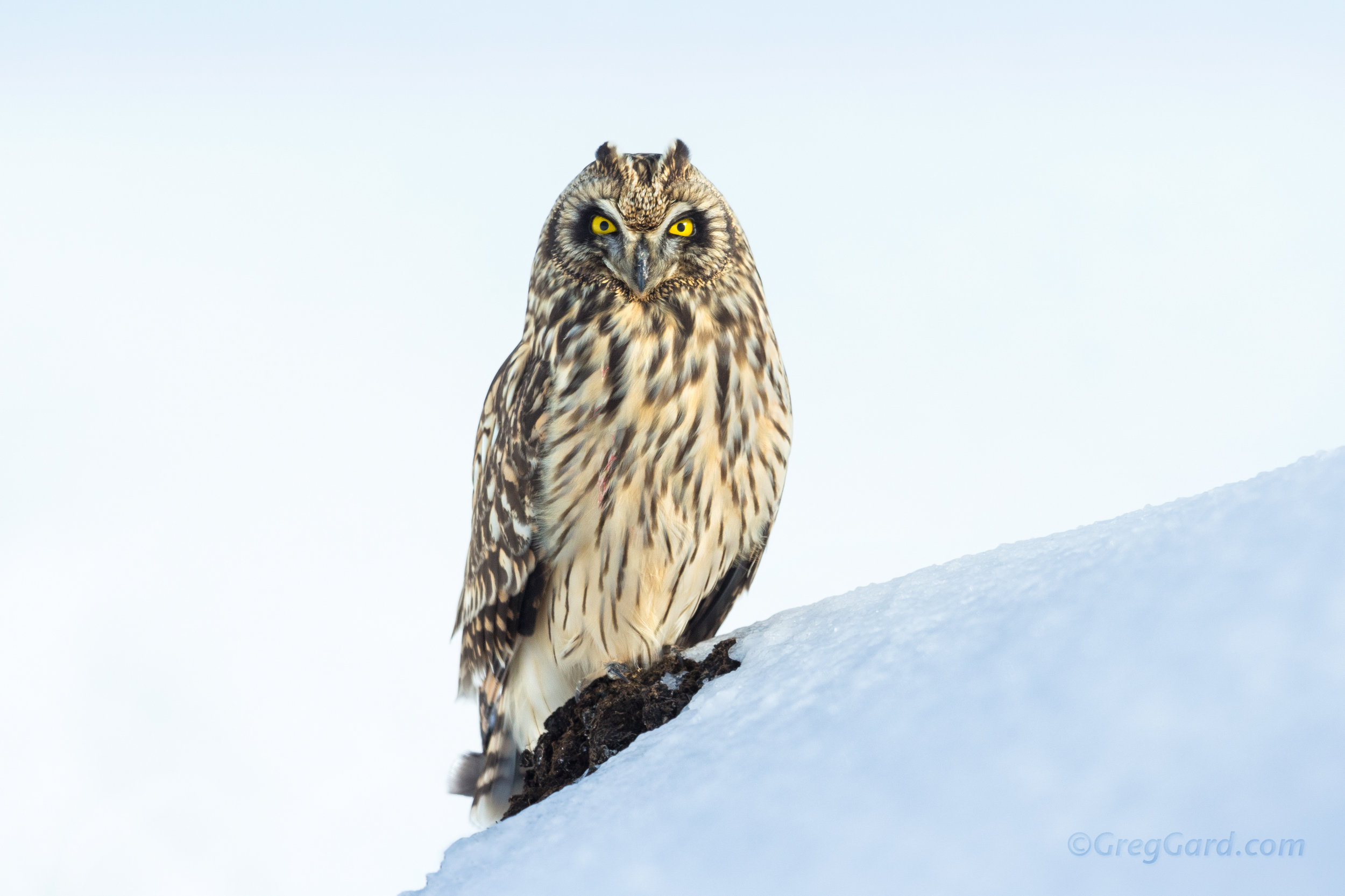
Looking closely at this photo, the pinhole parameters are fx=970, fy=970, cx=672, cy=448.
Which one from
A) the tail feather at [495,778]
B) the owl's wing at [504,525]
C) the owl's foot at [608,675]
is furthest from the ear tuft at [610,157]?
the tail feather at [495,778]

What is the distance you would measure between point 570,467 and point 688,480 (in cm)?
34

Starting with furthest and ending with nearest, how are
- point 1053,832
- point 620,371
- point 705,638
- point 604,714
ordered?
point 705,638, point 620,371, point 604,714, point 1053,832

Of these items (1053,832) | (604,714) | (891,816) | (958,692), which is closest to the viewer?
(1053,832)

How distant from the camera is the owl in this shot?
2.74 metres

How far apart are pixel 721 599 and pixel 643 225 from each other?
1.32 meters

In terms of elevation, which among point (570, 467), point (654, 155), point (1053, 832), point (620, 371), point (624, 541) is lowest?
point (1053, 832)

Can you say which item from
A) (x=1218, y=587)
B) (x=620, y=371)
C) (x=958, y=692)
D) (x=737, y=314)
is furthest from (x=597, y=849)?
(x=737, y=314)

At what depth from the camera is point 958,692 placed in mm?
1544

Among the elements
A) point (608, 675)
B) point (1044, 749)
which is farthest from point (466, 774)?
point (1044, 749)

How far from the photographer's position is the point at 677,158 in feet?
9.34

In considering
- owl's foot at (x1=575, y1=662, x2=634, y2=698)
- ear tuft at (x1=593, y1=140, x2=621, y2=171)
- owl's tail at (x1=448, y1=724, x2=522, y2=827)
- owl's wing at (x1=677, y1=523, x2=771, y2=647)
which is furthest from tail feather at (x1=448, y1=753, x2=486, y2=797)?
ear tuft at (x1=593, y1=140, x2=621, y2=171)

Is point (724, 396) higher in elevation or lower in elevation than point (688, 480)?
higher

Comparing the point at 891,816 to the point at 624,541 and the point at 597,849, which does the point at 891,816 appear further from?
the point at 624,541

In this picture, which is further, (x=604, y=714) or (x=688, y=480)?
(x=688, y=480)
